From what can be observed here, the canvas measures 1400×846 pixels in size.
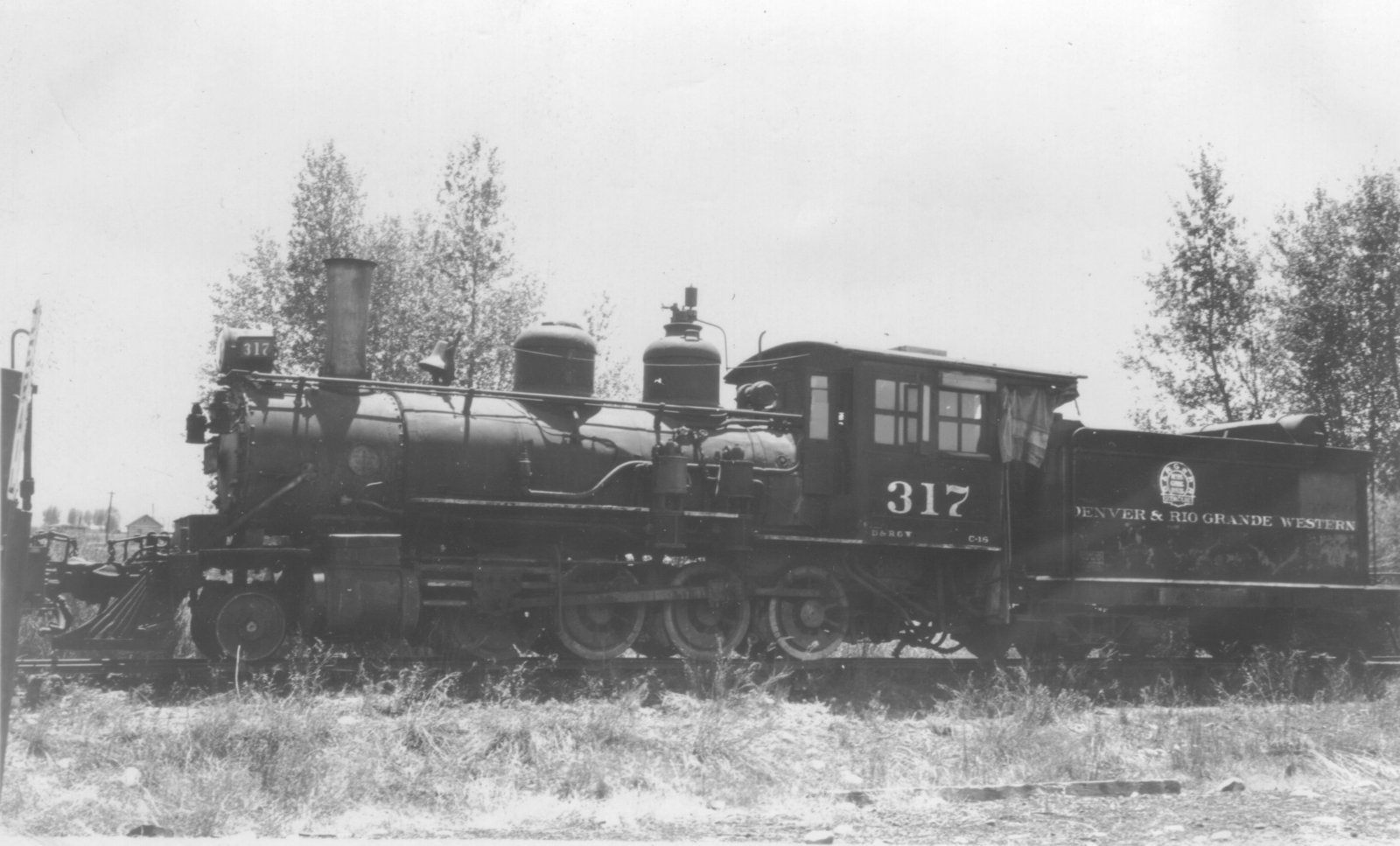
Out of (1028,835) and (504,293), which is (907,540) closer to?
(1028,835)

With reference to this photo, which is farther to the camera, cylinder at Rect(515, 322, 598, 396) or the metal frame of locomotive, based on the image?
cylinder at Rect(515, 322, 598, 396)

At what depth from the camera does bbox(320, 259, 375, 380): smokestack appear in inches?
407

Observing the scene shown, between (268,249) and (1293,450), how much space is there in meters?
18.2

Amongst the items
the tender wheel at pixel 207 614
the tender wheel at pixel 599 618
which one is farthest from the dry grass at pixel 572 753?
the tender wheel at pixel 207 614

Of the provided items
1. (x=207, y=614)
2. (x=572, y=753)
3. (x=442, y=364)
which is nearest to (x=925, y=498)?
(x=442, y=364)

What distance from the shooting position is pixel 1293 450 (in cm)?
1363

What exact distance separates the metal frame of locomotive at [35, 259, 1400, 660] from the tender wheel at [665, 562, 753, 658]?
29 millimetres

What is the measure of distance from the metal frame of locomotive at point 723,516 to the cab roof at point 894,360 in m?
0.03

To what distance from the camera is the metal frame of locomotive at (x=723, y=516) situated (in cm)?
962

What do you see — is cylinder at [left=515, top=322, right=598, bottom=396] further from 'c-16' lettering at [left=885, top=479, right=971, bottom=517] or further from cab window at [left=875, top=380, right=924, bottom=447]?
'c-16' lettering at [left=885, top=479, right=971, bottom=517]

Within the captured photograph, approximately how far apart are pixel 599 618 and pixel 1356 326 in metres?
17.7

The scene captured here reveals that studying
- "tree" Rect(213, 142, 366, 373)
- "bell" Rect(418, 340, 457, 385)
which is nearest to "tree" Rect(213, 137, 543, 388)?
"tree" Rect(213, 142, 366, 373)

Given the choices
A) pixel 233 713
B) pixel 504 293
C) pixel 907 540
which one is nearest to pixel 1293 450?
pixel 907 540

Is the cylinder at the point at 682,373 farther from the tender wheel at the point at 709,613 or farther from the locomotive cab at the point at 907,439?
the tender wheel at the point at 709,613
